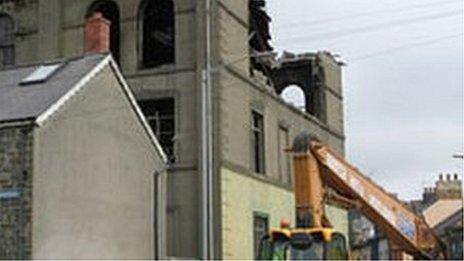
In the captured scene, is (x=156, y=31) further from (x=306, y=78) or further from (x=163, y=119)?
(x=306, y=78)

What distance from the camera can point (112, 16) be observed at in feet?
132

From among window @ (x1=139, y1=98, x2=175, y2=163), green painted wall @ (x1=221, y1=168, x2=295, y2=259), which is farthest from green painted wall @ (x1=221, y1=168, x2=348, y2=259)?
window @ (x1=139, y1=98, x2=175, y2=163)

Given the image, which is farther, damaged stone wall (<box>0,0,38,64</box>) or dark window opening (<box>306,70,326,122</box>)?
dark window opening (<box>306,70,326,122</box>)

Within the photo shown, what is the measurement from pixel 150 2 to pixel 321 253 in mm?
18416

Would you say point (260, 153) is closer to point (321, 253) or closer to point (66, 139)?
point (66, 139)

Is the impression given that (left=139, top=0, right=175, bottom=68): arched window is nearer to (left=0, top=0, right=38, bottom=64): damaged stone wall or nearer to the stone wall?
(left=0, top=0, right=38, bottom=64): damaged stone wall

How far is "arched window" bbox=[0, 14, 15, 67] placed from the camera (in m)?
40.7

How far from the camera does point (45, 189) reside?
28.7 m

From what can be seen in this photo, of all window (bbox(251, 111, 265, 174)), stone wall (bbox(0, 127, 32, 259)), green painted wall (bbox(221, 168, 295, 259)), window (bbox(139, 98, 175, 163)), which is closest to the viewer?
stone wall (bbox(0, 127, 32, 259))

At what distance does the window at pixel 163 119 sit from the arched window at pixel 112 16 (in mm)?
2678

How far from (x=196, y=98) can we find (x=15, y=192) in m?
9.96

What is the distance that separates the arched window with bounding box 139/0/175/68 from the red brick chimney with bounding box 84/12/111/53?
3.28 meters

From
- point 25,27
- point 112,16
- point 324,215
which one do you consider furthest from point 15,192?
point 25,27

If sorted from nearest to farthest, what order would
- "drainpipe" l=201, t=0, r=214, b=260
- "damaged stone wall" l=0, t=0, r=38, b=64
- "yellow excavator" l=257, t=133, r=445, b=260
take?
"yellow excavator" l=257, t=133, r=445, b=260 < "drainpipe" l=201, t=0, r=214, b=260 < "damaged stone wall" l=0, t=0, r=38, b=64
